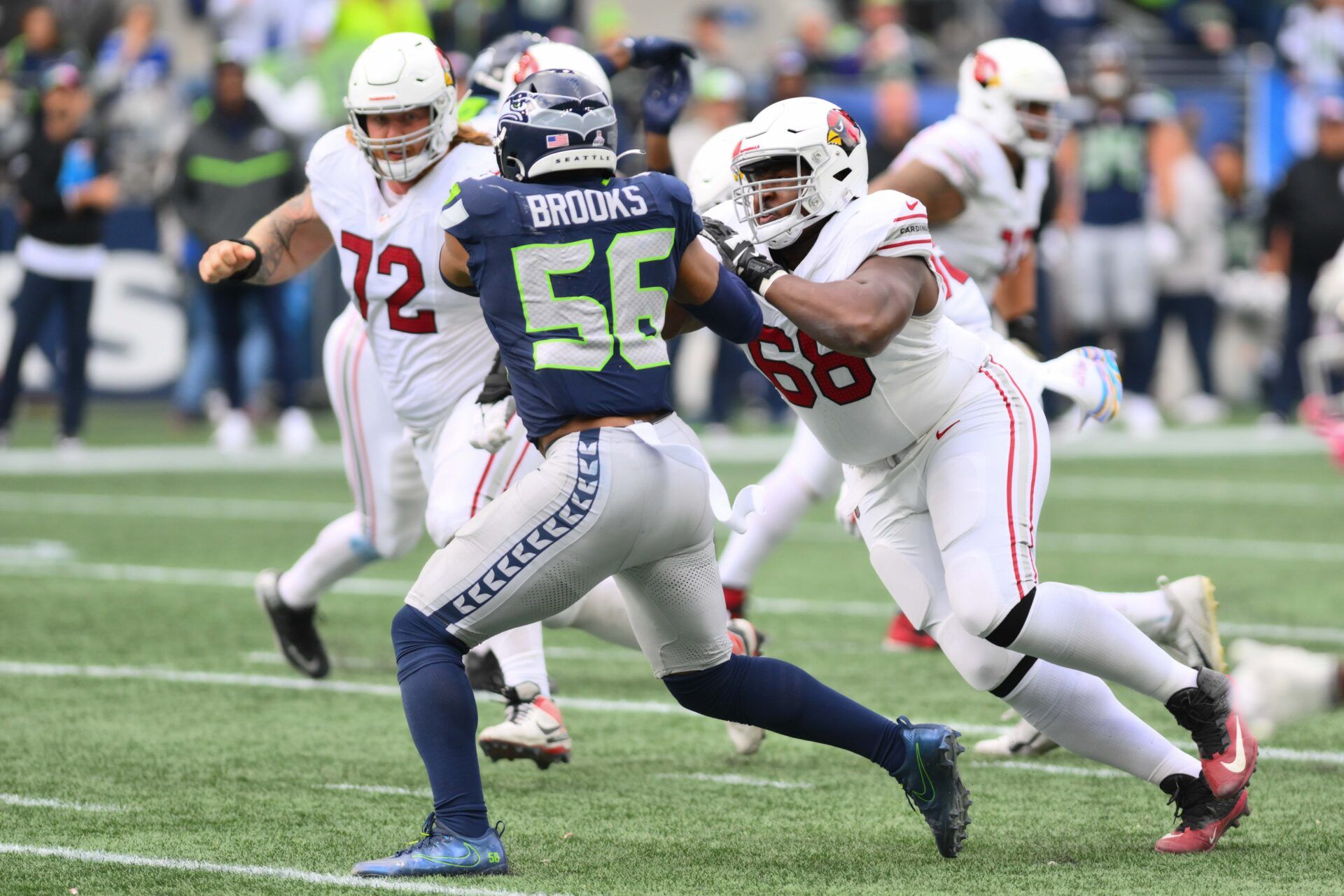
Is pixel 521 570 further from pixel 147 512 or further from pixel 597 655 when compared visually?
pixel 147 512

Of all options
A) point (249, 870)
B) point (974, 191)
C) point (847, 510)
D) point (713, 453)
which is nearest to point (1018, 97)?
point (974, 191)

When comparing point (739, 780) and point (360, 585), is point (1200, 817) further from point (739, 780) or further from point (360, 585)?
point (360, 585)

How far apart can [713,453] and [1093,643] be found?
860cm

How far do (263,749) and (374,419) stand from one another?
1114mm

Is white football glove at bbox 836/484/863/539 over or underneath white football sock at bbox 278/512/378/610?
over

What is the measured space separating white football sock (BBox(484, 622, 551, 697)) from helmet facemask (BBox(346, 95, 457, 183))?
1.26 m

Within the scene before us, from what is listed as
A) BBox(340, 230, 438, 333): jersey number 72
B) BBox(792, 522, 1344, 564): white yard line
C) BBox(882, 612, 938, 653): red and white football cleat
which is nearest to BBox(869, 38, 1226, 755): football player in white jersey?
BBox(882, 612, 938, 653): red and white football cleat

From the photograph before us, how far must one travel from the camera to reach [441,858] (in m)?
4.03

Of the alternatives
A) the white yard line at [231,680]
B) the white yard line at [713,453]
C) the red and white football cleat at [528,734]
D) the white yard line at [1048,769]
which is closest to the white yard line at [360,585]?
the white yard line at [231,680]

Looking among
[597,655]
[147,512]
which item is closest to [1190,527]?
[597,655]

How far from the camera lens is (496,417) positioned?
460 centimetres

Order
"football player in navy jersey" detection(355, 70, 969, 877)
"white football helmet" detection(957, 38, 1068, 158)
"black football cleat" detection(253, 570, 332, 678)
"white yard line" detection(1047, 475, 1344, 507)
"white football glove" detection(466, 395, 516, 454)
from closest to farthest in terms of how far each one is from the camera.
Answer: "football player in navy jersey" detection(355, 70, 969, 877) → "white football glove" detection(466, 395, 516, 454) → "black football cleat" detection(253, 570, 332, 678) → "white football helmet" detection(957, 38, 1068, 158) → "white yard line" detection(1047, 475, 1344, 507)

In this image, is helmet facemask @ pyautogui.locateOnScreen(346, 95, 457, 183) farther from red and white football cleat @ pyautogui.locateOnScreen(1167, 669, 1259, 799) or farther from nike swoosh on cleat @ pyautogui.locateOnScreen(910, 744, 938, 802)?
red and white football cleat @ pyautogui.locateOnScreen(1167, 669, 1259, 799)

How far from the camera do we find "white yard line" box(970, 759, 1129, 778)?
206 inches
